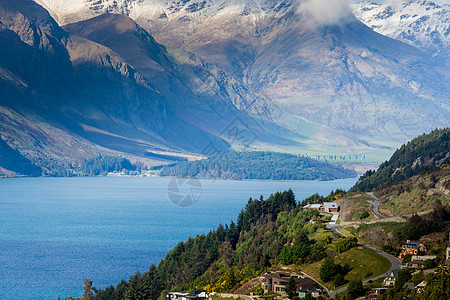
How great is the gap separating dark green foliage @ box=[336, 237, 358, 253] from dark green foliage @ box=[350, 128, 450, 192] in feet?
161

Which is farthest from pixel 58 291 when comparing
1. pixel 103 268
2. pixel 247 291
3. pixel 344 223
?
pixel 344 223

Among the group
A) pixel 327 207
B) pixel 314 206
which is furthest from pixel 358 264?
pixel 314 206

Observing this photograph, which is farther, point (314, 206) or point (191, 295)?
point (314, 206)

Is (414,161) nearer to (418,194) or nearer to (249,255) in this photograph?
(418,194)

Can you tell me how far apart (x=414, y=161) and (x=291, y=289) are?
74898 mm

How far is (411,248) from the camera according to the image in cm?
6606

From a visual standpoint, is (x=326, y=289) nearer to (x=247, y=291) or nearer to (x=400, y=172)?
(x=247, y=291)

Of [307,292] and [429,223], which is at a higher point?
[429,223]

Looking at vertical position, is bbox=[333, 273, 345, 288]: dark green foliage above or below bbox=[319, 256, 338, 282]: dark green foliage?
below

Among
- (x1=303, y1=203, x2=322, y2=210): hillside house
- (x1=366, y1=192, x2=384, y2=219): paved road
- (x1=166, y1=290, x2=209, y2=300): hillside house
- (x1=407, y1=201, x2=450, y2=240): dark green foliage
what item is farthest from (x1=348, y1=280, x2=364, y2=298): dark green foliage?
(x1=303, y1=203, x2=322, y2=210): hillside house

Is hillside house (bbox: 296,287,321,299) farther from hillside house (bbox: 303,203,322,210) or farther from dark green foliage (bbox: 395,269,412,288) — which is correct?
Answer: hillside house (bbox: 303,203,322,210)

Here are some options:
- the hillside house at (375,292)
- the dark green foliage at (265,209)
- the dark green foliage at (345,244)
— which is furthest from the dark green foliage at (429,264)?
the dark green foliage at (265,209)

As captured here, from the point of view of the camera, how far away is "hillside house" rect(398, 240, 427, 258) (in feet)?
216

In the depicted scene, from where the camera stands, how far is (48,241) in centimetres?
12481
